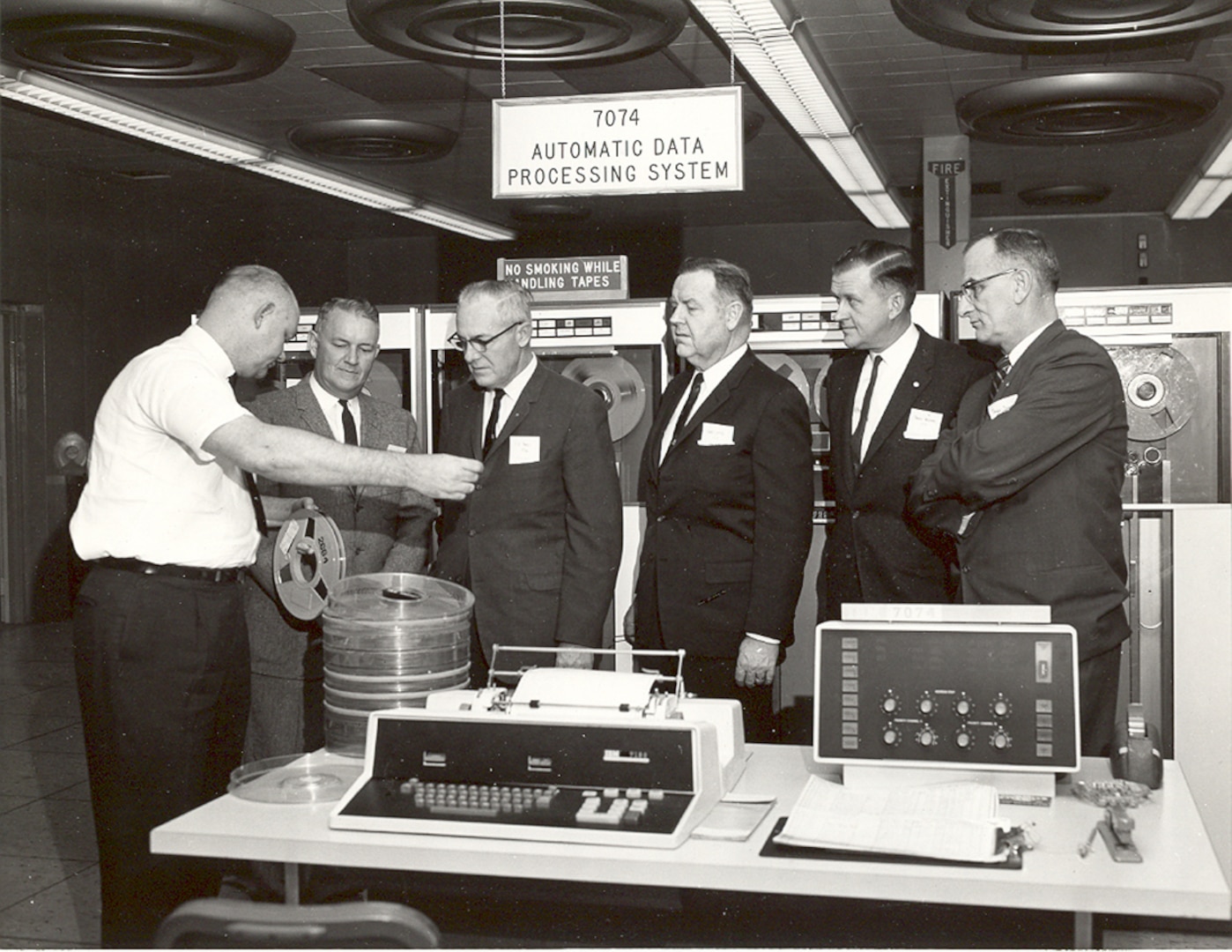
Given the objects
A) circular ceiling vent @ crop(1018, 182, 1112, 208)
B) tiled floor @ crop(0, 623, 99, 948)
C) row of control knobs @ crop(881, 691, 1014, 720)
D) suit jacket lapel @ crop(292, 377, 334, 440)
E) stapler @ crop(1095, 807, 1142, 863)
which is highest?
circular ceiling vent @ crop(1018, 182, 1112, 208)

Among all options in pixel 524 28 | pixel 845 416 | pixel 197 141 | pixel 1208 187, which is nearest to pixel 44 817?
pixel 845 416

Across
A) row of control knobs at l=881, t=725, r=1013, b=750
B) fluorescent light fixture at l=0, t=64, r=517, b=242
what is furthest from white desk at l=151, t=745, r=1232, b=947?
fluorescent light fixture at l=0, t=64, r=517, b=242

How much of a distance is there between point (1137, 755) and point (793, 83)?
530 centimetres

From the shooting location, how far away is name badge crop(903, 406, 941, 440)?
3.54 metres

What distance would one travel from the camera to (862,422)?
366 centimetres

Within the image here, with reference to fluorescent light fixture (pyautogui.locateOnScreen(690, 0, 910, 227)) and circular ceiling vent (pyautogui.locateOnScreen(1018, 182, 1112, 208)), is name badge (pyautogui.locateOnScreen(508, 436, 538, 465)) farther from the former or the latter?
circular ceiling vent (pyautogui.locateOnScreen(1018, 182, 1112, 208))

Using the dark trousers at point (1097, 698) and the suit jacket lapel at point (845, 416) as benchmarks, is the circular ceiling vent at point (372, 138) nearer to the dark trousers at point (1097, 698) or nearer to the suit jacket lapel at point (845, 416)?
the suit jacket lapel at point (845, 416)

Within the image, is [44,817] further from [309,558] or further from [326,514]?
[309,558]

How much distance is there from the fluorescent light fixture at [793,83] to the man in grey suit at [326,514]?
2345mm

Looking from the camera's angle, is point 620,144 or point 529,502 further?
point 620,144

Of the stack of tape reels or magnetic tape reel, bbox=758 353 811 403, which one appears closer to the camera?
the stack of tape reels

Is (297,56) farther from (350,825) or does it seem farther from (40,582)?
(350,825)

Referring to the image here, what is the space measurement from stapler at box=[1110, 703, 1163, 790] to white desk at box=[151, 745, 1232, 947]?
0.04 m

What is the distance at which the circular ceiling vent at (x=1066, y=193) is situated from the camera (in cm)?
1154
